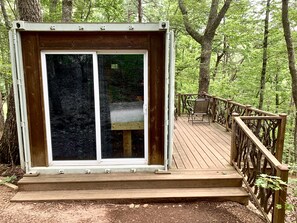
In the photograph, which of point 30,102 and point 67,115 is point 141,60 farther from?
point 30,102

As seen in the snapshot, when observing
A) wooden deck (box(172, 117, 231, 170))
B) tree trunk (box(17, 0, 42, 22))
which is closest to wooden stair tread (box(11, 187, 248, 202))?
wooden deck (box(172, 117, 231, 170))

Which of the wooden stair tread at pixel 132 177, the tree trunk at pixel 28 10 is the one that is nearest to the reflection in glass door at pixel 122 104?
the wooden stair tread at pixel 132 177

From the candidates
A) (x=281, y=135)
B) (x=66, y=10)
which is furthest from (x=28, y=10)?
(x=281, y=135)

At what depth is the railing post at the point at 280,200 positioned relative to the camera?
8.04 ft

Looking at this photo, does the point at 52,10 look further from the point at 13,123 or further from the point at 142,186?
the point at 142,186

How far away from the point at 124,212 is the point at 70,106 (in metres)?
1.80

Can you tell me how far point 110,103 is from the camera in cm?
357

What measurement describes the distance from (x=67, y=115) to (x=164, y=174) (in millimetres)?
1822

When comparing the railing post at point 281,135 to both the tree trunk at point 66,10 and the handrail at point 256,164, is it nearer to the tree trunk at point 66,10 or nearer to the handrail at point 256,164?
the handrail at point 256,164

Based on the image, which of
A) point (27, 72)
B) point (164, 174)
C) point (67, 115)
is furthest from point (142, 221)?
point (27, 72)

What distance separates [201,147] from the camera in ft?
15.6

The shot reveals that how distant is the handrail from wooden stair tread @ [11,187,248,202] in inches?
12.5

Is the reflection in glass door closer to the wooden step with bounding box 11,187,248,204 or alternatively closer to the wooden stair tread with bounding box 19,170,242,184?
the wooden stair tread with bounding box 19,170,242,184

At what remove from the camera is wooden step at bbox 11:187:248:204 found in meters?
3.23
